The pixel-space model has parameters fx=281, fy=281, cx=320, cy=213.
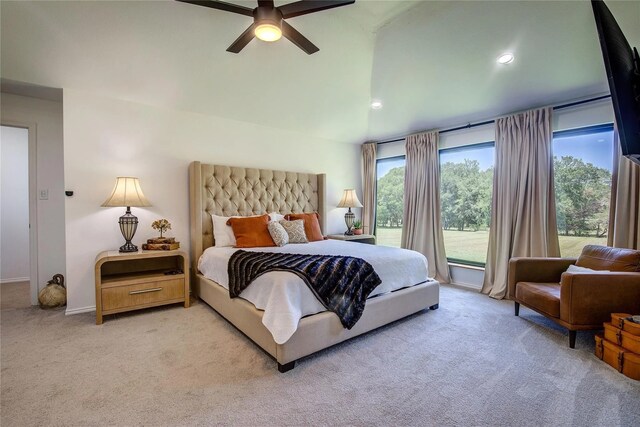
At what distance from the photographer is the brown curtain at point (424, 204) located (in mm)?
Answer: 4566

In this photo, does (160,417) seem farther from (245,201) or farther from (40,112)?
(40,112)

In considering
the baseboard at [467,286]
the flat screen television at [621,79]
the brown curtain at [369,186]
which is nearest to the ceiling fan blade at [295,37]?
the flat screen television at [621,79]

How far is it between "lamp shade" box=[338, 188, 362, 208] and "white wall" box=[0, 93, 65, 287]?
13.1ft

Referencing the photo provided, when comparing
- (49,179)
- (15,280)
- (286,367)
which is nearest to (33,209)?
(49,179)

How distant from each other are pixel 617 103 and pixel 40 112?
5.36 m

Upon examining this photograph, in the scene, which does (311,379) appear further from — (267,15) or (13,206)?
(13,206)

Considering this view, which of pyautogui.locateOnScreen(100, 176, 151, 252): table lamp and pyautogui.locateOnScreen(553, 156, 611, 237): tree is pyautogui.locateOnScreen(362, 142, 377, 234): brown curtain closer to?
pyautogui.locateOnScreen(553, 156, 611, 237): tree

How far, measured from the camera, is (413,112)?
167 inches

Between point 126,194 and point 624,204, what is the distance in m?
5.36

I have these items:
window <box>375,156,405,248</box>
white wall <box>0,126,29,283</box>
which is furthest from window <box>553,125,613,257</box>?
white wall <box>0,126,29,283</box>

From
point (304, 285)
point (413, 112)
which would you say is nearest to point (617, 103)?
point (304, 285)

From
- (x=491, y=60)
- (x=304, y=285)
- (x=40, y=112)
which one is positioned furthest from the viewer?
(x=40, y=112)

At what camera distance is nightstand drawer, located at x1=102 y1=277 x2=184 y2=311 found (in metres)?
2.91

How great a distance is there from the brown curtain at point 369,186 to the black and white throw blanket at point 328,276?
3089 mm
